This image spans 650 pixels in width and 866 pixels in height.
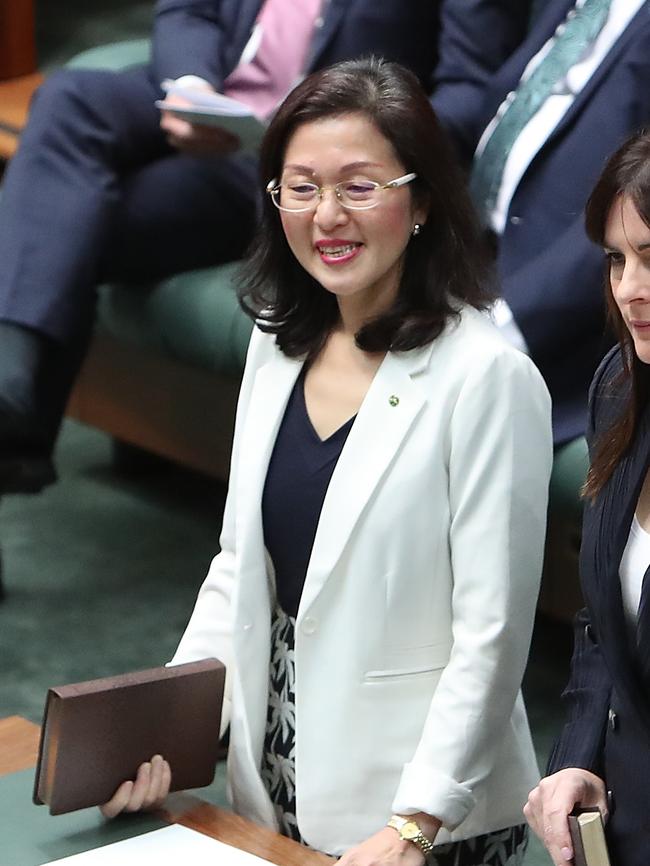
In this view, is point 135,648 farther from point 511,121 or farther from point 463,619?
point 463,619

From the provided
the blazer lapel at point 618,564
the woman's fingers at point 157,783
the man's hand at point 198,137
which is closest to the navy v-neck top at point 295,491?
the woman's fingers at point 157,783

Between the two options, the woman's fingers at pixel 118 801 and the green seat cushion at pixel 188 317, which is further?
the green seat cushion at pixel 188 317

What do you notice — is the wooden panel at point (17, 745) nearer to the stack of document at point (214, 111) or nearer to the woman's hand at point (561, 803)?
the woman's hand at point (561, 803)

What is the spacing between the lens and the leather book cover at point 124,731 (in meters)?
1.62

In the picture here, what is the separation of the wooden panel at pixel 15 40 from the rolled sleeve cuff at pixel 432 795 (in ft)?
9.76

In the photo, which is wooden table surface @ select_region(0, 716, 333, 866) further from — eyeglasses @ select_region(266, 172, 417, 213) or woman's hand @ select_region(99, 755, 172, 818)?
eyeglasses @ select_region(266, 172, 417, 213)

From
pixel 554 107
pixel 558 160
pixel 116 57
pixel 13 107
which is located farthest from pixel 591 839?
pixel 13 107

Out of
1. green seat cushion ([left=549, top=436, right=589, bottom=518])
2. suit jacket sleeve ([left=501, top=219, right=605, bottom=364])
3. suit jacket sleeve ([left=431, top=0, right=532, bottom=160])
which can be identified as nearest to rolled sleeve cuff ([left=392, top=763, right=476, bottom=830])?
green seat cushion ([left=549, top=436, right=589, bottom=518])

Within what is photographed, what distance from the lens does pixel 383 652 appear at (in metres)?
1.80

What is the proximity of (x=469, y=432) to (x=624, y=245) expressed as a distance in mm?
357

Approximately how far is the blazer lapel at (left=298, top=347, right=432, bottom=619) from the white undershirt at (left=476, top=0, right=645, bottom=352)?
3.27 feet

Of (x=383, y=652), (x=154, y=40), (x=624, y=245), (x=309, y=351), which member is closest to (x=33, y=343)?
(x=154, y=40)

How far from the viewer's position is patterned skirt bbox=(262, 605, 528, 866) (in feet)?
6.13

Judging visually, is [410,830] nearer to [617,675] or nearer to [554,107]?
[617,675]
